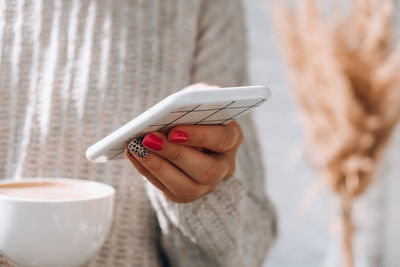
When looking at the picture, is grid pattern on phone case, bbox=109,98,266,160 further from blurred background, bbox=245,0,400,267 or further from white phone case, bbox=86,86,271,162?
blurred background, bbox=245,0,400,267

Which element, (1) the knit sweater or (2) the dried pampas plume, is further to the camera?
(2) the dried pampas plume

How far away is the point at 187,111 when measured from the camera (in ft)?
1.16

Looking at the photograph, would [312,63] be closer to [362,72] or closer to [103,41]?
[362,72]

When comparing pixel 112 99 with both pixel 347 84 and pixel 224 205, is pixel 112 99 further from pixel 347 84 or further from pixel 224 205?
pixel 347 84

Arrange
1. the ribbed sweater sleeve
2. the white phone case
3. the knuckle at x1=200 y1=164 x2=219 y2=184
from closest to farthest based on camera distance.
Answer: the white phone case → the knuckle at x1=200 y1=164 x2=219 y2=184 → the ribbed sweater sleeve

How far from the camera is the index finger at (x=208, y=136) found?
39 centimetres

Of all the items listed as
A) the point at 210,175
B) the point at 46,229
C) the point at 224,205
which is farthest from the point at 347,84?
the point at 46,229

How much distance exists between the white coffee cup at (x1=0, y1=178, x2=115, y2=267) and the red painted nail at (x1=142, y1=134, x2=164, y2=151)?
0.07 metres

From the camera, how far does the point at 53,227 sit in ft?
1.27

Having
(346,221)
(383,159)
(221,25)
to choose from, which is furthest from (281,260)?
(221,25)

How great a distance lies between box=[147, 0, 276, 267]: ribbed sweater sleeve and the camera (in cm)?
57

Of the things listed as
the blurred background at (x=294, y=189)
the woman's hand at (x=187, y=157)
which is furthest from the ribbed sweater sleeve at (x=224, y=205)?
the blurred background at (x=294, y=189)

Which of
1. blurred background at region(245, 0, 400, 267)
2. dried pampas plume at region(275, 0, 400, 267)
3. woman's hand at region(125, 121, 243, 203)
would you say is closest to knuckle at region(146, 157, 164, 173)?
woman's hand at region(125, 121, 243, 203)

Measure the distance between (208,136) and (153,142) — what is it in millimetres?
50
